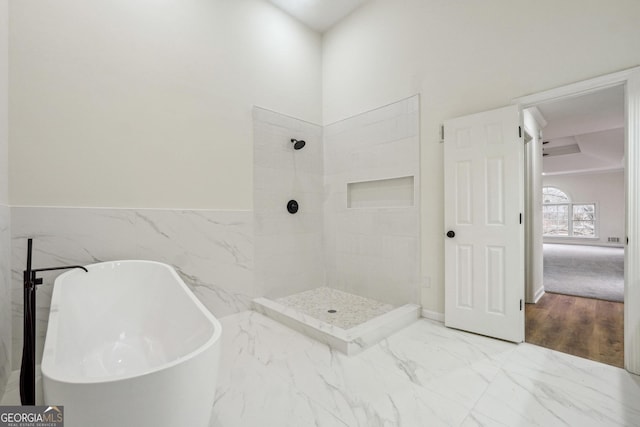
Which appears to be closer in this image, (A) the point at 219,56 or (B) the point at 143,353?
(B) the point at 143,353

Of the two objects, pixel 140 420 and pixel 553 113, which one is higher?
pixel 553 113

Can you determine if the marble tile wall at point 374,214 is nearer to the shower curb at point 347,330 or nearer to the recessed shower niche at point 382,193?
the recessed shower niche at point 382,193

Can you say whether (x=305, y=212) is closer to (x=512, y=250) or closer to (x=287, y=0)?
(x=512, y=250)

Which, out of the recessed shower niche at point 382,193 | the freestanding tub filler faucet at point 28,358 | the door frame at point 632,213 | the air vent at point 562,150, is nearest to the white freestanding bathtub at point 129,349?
the freestanding tub filler faucet at point 28,358

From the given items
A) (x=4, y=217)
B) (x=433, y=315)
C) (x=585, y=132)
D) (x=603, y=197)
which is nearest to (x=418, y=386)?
(x=433, y=315)

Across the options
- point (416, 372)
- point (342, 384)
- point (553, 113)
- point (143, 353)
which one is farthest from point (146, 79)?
point (553, 113)

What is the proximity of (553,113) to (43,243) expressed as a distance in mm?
5178

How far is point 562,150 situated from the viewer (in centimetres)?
662

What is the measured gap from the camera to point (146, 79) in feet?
7.99

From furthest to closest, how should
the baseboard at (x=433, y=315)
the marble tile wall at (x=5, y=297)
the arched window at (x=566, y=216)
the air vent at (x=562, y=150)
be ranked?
1. the arched window at (x=566, y=216)
2. the air vent at (x=562, y=150)
3. the baseboard at (x=433, y=315)
4. the marble tile wall at (x=5, y=297)

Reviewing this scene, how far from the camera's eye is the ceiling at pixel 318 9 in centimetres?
339

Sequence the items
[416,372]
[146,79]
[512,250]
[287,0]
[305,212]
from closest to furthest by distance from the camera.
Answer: [416,372], [512,250], [146,79], [287,0], [305,212]

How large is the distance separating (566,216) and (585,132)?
24.6 feet

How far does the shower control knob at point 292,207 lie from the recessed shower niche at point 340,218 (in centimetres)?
7
